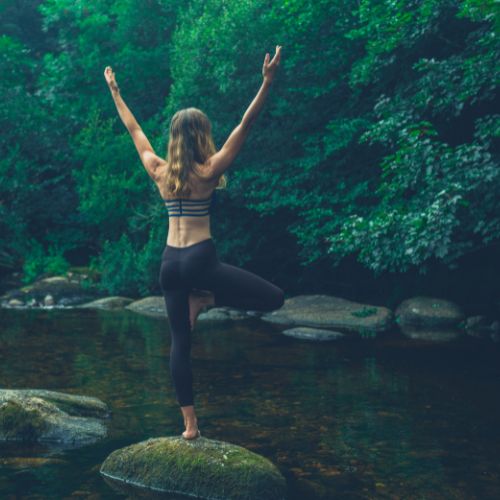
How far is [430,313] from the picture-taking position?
20203 millimetres

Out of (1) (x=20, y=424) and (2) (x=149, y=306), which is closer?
(1) (x=20, y=424)

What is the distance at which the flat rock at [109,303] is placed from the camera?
78.2ft

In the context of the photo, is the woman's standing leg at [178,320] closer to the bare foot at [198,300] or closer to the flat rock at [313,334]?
the bare foot at [198,300]

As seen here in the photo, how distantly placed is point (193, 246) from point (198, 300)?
47cm

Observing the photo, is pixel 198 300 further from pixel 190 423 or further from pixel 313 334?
pixel 313 334

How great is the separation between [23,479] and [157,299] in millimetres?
16287

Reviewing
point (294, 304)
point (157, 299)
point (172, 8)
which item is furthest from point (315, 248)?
point (172, 8)

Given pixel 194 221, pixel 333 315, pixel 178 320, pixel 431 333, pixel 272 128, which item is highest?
pixel 272 128

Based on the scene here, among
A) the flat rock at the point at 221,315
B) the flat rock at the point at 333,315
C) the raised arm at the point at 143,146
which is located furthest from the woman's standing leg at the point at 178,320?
the flat rock at the point at 221,315

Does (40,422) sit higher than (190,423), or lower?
lower

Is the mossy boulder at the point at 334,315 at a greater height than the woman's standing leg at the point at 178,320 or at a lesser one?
lesser

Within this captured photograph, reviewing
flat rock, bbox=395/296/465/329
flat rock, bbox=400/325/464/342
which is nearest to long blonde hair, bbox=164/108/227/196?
flat rock, bbox=400/325/464/342

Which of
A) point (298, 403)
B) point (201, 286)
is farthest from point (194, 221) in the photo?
point (298, 403)

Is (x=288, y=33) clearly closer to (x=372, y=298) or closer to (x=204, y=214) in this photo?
(x=372, y=298)
